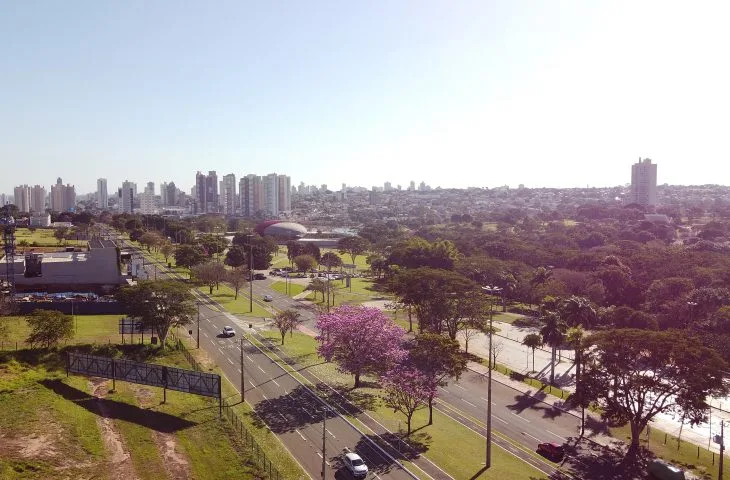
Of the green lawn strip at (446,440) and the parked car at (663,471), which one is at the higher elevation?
the parked car at (663,471)

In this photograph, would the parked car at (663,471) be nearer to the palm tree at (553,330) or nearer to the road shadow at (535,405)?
the road shadow at (535,405)

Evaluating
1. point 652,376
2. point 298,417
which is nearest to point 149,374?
point 298,417

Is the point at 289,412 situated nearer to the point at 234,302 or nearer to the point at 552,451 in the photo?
the point at 552,451

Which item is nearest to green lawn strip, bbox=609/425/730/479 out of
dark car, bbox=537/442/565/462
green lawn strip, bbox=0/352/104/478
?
dark car, bbox=537/442/565/462

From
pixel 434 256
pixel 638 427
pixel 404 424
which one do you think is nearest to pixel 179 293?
pixel 404 424

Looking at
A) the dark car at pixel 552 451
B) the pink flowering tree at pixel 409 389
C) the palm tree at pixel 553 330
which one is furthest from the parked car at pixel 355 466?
the palm tree at pixel 553 330
